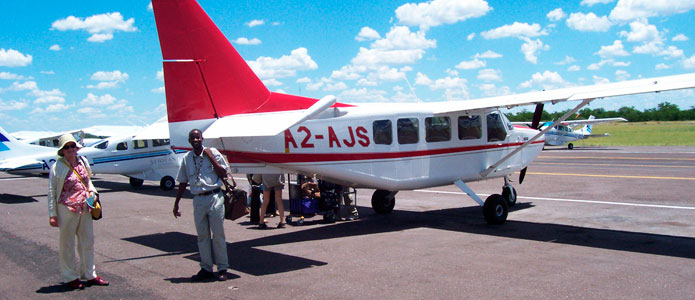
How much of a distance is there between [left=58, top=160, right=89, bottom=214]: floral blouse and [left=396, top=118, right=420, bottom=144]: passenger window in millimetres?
5576

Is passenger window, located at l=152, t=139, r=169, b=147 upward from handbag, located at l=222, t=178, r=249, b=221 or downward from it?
upward

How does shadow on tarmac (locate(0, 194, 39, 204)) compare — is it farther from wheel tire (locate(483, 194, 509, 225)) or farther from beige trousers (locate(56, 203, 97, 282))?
wheel tire (locate(483, 194, 509, 225))

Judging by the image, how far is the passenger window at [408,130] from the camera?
10.1 m

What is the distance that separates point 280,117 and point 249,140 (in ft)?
2.62

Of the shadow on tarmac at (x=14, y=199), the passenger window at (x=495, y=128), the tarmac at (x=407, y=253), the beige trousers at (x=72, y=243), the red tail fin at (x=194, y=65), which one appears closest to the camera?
the tarmac at (x=407, y=253)

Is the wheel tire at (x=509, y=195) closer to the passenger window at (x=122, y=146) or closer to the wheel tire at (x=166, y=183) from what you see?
the wheel tire at (x=166, y=183)

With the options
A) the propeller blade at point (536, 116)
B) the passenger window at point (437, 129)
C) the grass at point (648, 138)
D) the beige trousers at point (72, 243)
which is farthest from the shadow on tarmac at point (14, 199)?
the grass at point (648, 138)

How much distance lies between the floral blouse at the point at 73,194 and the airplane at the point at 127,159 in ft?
41.2

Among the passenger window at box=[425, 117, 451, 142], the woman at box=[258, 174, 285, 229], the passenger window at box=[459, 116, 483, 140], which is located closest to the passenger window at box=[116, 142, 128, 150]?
the woman at box=[258, 174, 285, 229]

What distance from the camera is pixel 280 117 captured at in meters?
8.38

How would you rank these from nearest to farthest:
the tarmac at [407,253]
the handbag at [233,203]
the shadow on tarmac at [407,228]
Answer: the tarmac at [407,253]
the handbag at [233,203]
the shadow on tarmac at [407,228]

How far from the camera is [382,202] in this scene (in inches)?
481

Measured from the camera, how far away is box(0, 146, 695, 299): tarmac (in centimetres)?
614

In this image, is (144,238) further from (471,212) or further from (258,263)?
(471,212)
